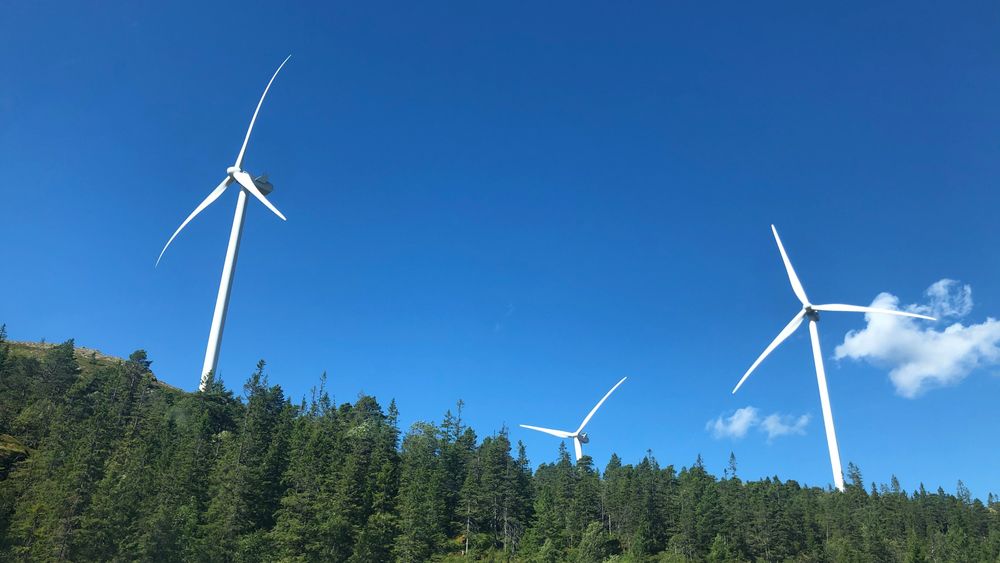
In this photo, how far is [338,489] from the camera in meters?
83.9

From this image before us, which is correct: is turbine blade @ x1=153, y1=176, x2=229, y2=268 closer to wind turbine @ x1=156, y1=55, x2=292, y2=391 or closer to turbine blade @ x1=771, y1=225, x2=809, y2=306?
wind turbine @ x1=156, y1=55, x2=292, y2=391

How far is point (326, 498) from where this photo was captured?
82.0 meters

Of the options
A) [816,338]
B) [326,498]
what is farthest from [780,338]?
[326,498]

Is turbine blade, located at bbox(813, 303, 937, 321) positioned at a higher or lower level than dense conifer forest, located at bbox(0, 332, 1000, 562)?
higher

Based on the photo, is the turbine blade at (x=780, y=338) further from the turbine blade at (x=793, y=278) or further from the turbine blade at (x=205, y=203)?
the turbine blade at (x=205, y=203)

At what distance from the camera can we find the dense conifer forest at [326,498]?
7012cm

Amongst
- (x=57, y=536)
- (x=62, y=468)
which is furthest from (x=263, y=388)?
(x=57, y=536)

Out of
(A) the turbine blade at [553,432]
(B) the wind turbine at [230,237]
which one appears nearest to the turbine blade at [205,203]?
(B) the wind turbine at [230,237]

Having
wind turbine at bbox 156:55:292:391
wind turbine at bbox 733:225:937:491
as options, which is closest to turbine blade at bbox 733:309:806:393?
wind turbine at bbox 733:225:937:491

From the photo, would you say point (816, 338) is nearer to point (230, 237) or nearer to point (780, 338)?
point (780, 338)

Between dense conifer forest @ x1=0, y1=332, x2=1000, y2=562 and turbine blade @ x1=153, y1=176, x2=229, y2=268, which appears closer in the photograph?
dense conifer forest @ x1=0, y1=332, x2=1000, y2=562

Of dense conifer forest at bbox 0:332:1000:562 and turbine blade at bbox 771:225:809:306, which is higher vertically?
turbine blade at bbox 771:225:809:306

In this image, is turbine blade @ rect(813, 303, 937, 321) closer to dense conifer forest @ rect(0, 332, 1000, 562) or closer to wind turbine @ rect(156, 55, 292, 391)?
dense conifer forest @ rect(0, 332, 1000, 562)

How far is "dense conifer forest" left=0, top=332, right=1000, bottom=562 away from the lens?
230 ft
